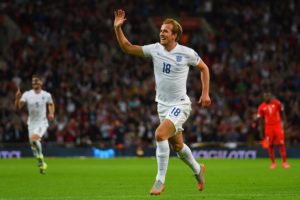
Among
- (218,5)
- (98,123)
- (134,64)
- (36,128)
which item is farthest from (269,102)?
(218,5)

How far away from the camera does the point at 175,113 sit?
13.1 m

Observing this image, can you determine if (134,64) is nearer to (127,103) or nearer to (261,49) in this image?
(127,103)

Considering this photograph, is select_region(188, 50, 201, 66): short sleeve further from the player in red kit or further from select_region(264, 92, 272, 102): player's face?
the player in red kit

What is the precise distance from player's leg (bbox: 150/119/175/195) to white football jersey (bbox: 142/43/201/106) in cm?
45

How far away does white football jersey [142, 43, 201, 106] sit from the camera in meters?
13.2

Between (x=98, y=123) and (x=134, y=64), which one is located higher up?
(x=134, y=64)

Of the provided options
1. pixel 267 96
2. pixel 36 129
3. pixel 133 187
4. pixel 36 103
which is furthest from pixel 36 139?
pixel 267 96

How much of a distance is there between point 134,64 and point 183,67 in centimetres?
2602

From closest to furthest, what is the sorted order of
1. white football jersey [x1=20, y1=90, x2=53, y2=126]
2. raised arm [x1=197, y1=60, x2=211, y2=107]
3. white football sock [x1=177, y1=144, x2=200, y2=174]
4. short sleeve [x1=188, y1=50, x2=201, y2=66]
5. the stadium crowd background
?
raised arm [x1=197, y1=60, x2=211, y2=107]
short sleeve [x1=188, y1=50, x2=201, y2=66]
white football sock [x1=177, y1=144, x2=200, y2=174]
white football jersey [x1=20, y1=90, x2=53, y2=126]
the stadium crowd background

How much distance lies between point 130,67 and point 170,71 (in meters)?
25.9

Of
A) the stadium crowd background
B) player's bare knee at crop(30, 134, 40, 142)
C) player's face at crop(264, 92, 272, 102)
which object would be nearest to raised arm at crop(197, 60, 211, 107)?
player's bare knee at crop(30, 134, 40, 142)

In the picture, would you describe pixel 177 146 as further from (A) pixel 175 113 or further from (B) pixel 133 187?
(B) pixel 133 187

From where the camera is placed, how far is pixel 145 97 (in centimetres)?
→ 3747

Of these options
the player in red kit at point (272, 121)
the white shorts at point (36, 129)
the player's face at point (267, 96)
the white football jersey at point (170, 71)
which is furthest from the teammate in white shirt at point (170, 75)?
the player in red kit at point (272, 121)
